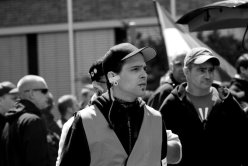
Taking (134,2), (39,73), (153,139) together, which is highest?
(134,2)

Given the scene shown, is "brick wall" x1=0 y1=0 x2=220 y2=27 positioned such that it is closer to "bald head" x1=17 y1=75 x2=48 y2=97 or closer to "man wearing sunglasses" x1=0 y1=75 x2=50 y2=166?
"bald head" x1=17 y1=75 x2=48 y2=97

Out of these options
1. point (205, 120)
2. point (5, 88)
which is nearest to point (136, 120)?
point (205, 120)

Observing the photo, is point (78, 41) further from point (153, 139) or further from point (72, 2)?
point (153, 139)

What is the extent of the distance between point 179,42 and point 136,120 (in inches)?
216

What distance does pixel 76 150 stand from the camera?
3.74 meters

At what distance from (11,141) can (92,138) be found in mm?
2488

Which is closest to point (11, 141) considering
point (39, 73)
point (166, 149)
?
point (166, 149)

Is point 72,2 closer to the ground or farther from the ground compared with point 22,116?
farther from the ground

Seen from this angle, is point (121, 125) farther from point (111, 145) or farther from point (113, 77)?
point (113, 77)

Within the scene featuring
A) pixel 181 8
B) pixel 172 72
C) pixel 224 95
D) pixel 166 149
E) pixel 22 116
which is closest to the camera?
pixel 166 149

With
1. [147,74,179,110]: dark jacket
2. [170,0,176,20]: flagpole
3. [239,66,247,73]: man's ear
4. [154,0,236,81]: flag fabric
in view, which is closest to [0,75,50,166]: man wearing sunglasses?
[147,74,179,110]: dark jacket

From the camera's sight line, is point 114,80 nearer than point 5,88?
Yes

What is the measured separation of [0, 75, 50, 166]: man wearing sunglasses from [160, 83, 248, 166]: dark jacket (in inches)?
54.5

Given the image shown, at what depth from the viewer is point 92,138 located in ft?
12.3
